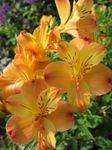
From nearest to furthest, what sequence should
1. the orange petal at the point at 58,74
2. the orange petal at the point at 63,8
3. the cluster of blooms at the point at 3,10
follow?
1. the orange petal at the point at 58,74
2. the orange petal at the point at 63,8
3. the cluster of blooms at the point at 3,10

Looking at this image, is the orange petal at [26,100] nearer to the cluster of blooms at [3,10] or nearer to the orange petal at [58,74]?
the orange petal at [58,74]

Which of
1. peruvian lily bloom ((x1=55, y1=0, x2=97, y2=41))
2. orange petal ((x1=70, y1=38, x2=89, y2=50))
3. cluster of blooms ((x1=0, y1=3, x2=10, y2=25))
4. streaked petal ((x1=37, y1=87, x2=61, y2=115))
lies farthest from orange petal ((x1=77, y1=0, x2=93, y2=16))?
cluster of blooms ((x1=0, y1=3, x2=10, y2=25))

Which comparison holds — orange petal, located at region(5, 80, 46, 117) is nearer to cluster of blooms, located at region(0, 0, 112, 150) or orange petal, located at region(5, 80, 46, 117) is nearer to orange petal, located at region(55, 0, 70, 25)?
cluster of blooms, located at region(0, 0, 112, 150)

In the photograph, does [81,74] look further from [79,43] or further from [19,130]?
[19,130]

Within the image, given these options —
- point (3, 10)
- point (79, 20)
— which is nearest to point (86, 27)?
point (79, 20)

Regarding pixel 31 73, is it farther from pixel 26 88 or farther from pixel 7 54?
pixel 7 54

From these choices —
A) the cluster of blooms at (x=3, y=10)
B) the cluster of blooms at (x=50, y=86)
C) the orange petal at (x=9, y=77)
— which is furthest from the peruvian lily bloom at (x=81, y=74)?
the cluster of blooms at (x=3, y=10)

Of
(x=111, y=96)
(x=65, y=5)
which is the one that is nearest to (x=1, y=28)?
(x=111, y=96)
